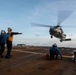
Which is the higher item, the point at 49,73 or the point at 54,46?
the point at 54,46

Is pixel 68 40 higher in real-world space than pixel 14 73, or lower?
higher

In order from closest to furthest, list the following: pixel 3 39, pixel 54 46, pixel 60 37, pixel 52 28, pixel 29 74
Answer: pixel 29 74 < pixel 3 39 < pixel 54 46 < pixel 52 28 < pixel 60 37

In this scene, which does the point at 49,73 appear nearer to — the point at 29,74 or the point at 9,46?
the point at 29,74

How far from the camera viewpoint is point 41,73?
9.80 metres

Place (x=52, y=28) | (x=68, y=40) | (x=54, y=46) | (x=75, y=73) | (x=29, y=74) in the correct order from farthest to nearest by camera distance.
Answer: (x=68, y=40) < (x=52, y=28) < (x=54, y=46) < (x=75, y=73) < (x=29, y=74)

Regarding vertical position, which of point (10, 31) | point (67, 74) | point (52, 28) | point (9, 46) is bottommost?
point (67, 74)

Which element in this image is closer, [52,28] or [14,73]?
[14,73]

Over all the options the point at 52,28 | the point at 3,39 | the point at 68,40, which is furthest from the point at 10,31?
the point at 68,40

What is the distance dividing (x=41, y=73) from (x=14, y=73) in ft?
4.21

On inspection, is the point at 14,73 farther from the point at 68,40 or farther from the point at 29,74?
the point at 68,40

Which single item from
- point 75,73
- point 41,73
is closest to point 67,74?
point 75,73

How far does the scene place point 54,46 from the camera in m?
18.4

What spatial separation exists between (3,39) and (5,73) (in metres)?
7.47

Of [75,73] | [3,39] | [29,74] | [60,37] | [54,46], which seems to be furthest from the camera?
[60,37]
